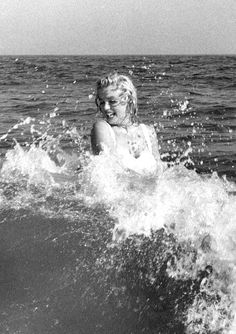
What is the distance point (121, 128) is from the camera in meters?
4.43

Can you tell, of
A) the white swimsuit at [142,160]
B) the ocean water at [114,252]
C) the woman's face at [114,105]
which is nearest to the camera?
the ocean water at [114,252]

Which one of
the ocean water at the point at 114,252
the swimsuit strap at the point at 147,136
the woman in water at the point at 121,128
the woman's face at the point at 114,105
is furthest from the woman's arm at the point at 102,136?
the swimsuit strap at the point at 147,136

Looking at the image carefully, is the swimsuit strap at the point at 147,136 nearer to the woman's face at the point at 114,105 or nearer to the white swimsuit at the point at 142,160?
the white swimsuit at the point at 142,160

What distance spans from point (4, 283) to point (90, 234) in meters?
0.64

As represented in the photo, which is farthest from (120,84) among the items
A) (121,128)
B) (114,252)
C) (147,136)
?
(114,252)

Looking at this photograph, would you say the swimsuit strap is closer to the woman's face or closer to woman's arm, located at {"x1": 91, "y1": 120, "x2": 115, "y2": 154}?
the woman's face

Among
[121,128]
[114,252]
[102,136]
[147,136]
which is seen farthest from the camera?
[147,136]

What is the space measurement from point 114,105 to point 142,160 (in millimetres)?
593

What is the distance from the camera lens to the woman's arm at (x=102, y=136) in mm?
4246

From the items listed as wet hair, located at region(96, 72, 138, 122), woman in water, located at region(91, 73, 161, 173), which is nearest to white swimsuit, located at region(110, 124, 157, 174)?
woman in water, located at region(91, 73, 161, 173)

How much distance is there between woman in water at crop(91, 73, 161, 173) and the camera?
167 inches

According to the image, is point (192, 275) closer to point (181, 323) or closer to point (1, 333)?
point (181, 323)

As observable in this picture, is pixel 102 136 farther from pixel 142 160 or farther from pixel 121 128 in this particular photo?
pixel 142 160

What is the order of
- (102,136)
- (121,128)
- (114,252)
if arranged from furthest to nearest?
1. (121,128)
2. (102,136)
3. (114,252)
